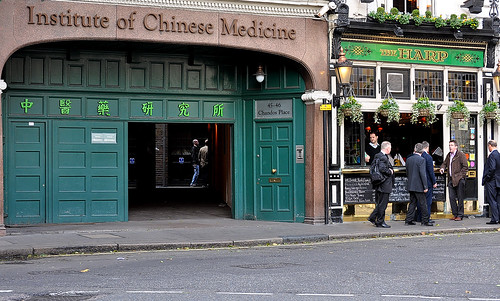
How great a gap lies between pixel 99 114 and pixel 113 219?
243 cm

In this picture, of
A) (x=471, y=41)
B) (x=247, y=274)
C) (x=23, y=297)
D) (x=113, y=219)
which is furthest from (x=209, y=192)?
(x=23, y=297)

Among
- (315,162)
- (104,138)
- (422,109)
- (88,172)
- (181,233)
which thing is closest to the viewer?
(181,233)

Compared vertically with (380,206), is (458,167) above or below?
above

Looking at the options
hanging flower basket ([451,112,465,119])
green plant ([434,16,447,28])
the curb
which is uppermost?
green plant ([434,16,447,28])

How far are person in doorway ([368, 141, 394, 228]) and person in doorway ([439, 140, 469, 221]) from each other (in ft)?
8.12

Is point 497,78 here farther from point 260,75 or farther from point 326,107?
point 260,75

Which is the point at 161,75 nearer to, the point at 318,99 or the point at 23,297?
the point at 318,99

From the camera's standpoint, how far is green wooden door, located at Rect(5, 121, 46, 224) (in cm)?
1616

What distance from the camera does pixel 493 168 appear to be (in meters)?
17.6

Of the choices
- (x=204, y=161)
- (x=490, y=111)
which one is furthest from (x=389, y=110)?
(x=204, y=161)

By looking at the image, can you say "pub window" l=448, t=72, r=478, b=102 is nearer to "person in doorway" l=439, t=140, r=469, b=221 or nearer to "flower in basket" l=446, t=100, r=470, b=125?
"flower in basket" l=446, t=100, r=470, b=125

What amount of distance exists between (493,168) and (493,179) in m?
0.34

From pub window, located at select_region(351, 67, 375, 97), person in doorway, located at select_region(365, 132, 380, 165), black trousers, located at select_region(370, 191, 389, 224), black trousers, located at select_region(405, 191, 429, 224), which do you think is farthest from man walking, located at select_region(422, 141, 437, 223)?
pub window, located at select_region(351, 67, 375, 97)

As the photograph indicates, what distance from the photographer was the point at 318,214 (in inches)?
681
